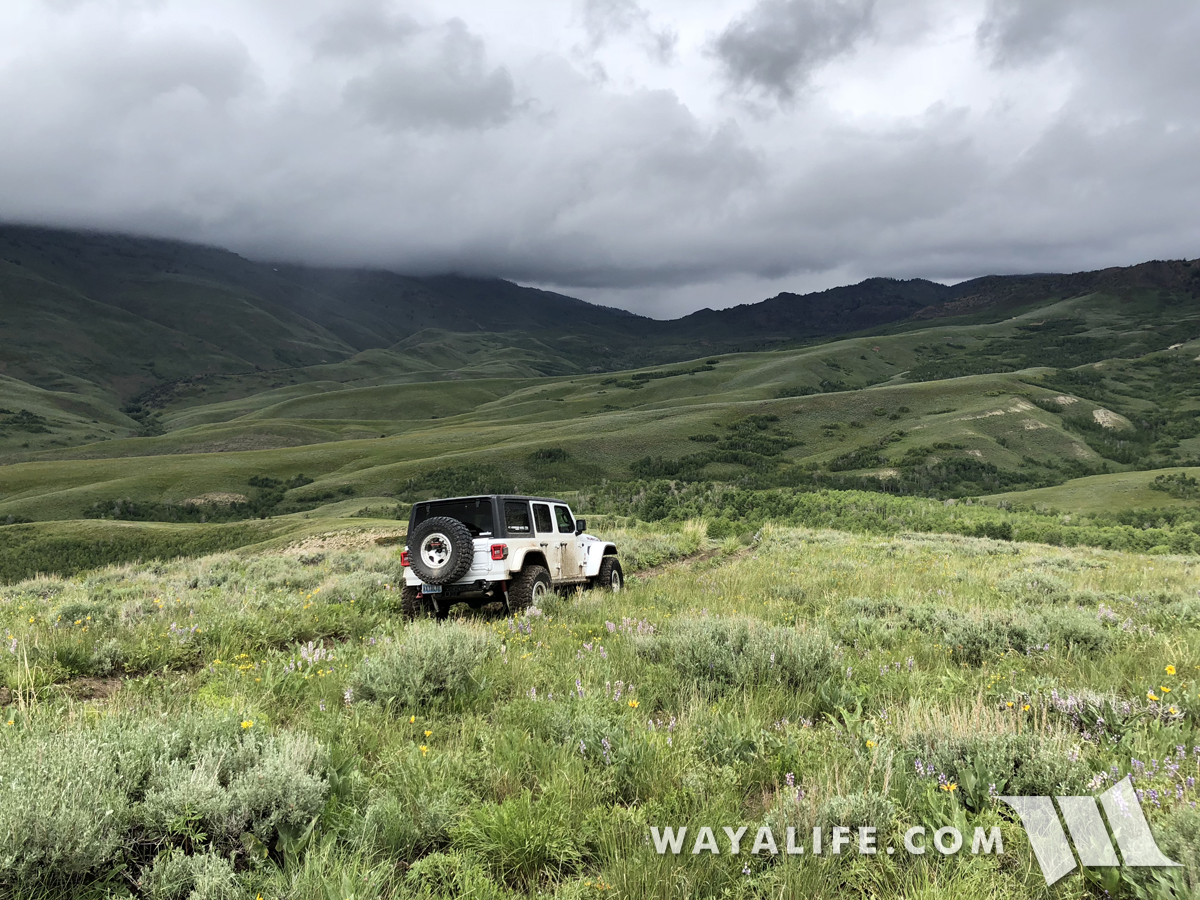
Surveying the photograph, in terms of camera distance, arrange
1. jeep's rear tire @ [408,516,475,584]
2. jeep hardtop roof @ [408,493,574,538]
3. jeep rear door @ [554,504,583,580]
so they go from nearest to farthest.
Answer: jeep's rear tire @ [408,516,475,584], jeep hardtop roof @ [408,493,574,538], jeep rear door @ [554,504,583,580]

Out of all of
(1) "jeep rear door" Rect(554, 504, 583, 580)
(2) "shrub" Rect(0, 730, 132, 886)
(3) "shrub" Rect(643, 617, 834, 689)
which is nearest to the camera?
(2) "shrub" Rect(0, 730, 132, 886)

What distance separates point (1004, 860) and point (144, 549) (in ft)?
193

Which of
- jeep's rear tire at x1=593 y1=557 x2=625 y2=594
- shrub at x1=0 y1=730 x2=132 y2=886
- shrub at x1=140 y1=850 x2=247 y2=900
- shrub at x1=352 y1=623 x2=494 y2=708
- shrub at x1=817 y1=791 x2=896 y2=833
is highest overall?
shrub at x1=0 y1=730 x2=132 y2=886

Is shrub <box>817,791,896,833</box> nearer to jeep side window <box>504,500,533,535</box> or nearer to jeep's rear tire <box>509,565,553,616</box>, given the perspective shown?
jeep's rear tire <box>509,565,553,616</box>

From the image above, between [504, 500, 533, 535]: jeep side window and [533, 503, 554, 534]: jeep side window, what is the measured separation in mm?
326

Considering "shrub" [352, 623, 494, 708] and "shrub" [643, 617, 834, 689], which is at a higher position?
"shrub" [352, 623, 494, 708]

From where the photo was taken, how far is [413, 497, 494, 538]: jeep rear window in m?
11.5

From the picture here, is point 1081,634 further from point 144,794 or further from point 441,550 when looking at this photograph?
point 441,550

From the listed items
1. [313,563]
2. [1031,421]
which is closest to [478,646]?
[313,563]

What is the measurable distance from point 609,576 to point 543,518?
256 cm

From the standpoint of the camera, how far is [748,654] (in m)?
6.43

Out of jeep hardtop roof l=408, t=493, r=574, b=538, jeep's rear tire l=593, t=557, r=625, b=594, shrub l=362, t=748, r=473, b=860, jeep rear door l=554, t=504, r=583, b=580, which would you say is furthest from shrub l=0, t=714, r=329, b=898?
jeep's rear tire l=593, t=557, r=625, b=594

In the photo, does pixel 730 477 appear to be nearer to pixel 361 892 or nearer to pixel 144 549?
pixel 144 549

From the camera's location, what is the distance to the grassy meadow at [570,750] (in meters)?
3.00
